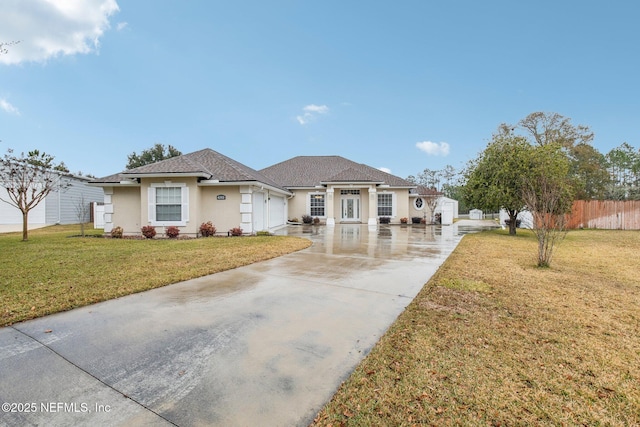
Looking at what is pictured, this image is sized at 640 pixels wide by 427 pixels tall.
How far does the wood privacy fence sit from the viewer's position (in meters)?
19.1

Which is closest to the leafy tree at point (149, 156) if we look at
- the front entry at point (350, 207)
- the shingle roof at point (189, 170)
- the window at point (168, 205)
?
the shingle roof at point (189, 170)

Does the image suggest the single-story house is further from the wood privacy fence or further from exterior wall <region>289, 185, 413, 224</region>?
the wood privacy fence

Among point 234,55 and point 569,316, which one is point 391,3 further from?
point 569,316

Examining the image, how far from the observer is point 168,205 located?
13.7 meters

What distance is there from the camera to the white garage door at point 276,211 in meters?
18.3

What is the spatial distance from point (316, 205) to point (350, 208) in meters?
2.87

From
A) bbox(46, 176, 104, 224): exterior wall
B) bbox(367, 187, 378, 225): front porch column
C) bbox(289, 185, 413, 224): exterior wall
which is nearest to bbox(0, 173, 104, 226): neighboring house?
bbox(46, 176, 104, 224): exterior wall

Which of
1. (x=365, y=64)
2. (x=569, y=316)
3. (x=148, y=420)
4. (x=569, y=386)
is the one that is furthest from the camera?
(x=365, y=64)

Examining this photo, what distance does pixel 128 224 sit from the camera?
14.6 meters

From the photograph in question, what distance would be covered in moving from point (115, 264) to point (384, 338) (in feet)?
23.0

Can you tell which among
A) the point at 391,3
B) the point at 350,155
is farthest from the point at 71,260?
the point at 350,155

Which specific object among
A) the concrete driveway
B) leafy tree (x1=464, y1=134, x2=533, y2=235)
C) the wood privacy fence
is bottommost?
the concrete driveway

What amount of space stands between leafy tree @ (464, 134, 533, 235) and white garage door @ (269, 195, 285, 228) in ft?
38.0

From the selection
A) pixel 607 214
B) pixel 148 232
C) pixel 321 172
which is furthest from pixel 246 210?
pixel 607 214
